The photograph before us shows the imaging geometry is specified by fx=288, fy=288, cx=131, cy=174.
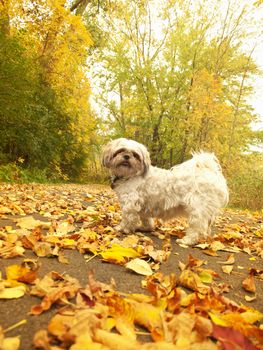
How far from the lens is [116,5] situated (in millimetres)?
16953

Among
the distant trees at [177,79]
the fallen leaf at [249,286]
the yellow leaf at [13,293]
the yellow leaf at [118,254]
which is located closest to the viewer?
the yellow leaf at [13,293]

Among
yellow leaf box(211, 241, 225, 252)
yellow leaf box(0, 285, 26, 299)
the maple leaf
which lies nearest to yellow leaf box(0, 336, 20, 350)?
the maple leaf

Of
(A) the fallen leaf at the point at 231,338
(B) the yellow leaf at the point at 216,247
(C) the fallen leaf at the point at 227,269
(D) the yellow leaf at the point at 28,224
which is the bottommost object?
(B) the yellow leaf at the point at 216,247

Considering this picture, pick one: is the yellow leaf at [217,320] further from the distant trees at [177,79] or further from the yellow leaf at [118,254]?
the distant trees at [177,79]

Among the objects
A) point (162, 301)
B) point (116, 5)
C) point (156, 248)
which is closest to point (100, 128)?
point (116, 5)

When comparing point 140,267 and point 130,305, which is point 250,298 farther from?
point 130,305

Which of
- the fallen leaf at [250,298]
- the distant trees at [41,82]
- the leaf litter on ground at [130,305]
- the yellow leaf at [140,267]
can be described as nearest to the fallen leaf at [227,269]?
the leaf litter on ground at [130,305]

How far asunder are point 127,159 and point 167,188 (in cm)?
68

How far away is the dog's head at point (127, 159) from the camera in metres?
4.03

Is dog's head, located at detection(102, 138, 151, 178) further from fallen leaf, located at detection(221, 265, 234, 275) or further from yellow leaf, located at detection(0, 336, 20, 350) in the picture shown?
yellow leaf, located at detection(0, 336, 20, 350)

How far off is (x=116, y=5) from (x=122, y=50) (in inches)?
96.5

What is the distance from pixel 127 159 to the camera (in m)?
4.02

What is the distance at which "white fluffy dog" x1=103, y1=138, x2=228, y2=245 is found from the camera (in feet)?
12.4

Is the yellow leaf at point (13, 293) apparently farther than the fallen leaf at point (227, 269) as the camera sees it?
No
